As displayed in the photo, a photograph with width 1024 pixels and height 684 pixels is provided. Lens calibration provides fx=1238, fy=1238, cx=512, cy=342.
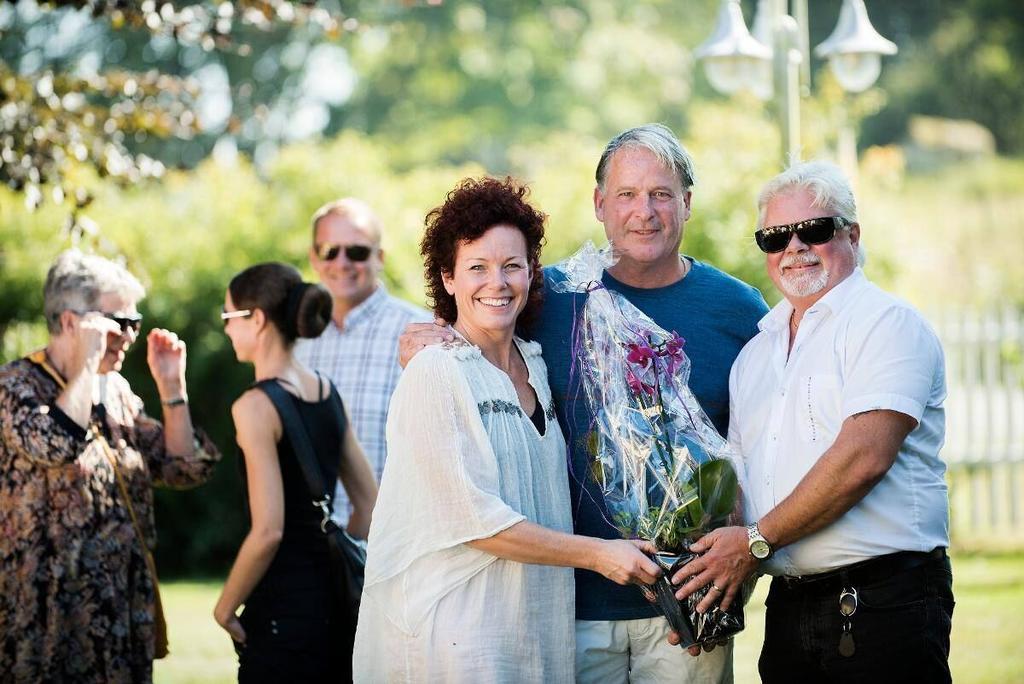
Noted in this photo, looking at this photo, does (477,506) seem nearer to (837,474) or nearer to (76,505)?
(837,474)

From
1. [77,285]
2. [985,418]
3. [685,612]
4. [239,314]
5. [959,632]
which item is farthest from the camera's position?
[985,418]

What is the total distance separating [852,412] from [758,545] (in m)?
0.49

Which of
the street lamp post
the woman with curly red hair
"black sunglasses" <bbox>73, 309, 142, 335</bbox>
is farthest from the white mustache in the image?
the street lamp post

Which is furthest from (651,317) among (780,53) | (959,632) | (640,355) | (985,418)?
(985,418)

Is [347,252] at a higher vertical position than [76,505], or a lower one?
higher

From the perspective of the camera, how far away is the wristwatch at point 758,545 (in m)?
3.69

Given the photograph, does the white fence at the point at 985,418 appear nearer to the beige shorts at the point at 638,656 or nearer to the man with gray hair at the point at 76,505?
the beige shorts at the point at 638,656

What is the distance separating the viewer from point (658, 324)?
4188 millimetres

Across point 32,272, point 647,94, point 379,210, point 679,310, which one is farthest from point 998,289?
point 679,310

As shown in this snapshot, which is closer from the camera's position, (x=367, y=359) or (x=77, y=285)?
(x=77, y=285)

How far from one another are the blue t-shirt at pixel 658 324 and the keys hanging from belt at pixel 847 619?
22.7 inches

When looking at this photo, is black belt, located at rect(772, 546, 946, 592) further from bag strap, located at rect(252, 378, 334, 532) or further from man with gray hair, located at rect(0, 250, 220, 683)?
man with gray hair, located at rect(0, 250, 220, 683)

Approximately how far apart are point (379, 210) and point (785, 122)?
3893 millimetres

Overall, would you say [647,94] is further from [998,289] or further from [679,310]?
[679,310]
